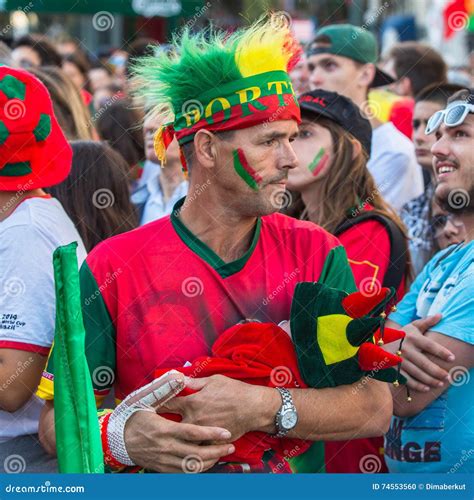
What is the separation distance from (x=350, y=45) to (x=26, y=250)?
156 inches

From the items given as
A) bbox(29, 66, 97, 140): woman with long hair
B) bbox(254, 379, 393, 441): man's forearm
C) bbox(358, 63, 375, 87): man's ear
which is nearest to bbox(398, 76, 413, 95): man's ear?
bbox(358, 63, 375, 87): man's ear

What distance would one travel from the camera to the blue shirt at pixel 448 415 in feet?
9.90

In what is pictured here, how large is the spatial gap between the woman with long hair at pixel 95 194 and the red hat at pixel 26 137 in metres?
0.57

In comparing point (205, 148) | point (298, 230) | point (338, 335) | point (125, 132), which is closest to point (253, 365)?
point (338, 335)

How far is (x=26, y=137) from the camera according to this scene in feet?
10.7

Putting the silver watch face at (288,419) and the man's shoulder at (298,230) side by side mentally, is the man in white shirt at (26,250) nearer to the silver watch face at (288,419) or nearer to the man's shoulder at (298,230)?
the man's shoulder at (298,230)

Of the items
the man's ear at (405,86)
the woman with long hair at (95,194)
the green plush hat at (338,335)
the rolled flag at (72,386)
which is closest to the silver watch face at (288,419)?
the green plush hat at (338,335)

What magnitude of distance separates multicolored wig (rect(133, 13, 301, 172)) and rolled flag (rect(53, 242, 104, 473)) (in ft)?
2.35

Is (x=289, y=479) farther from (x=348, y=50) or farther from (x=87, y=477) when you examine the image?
(x=348, y=50)

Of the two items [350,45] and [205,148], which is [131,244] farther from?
[350,45]

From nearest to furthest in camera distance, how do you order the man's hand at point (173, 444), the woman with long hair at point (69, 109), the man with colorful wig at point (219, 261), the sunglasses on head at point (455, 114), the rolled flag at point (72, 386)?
the rolled flag at point (72, 386)
the man's hand at point (173, 444)
the man with colorful wig at point (219, 261)
the sunglasses on head at point (455, 114)
the woman with long hair at point (69, 109)

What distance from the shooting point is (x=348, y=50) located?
21.2ft

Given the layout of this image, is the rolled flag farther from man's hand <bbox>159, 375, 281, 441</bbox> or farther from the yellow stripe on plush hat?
the yellow stripe on plush hat

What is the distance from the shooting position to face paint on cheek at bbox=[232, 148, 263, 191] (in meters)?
2.82
